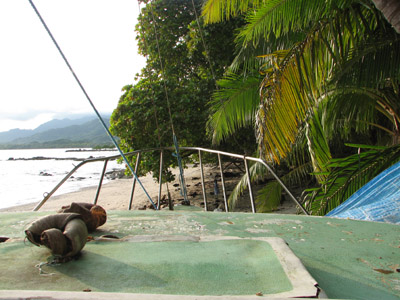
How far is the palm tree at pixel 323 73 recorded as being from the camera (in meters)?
3.51

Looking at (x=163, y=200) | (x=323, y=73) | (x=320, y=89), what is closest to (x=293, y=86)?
(x=323, y=73)

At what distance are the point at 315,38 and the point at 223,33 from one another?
8.05m

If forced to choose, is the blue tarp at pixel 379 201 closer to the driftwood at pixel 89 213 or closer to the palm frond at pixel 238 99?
the driftwood at pixel 89 213

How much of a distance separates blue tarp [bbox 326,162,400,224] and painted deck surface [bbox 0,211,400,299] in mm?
540

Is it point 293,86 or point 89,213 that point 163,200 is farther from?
point 89,213

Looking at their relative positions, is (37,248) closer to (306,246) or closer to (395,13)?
(306,246)

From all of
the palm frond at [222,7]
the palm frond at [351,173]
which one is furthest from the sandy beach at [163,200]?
the palm frond at [222,7]

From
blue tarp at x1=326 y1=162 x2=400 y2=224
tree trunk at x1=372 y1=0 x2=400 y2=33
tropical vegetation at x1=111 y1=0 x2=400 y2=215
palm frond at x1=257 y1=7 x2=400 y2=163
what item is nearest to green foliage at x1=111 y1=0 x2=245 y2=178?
tropical vegetation at x1=111 y1=0 x2=400 y2=215

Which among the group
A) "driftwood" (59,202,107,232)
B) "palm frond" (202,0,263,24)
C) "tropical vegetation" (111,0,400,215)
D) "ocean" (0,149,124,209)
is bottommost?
"ocean" (0,149,124,209)

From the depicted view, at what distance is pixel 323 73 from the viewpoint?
348cm

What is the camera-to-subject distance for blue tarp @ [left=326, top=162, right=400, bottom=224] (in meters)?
2.81

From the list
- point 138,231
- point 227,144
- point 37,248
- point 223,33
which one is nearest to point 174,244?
point 138,231

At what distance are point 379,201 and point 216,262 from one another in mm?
2354

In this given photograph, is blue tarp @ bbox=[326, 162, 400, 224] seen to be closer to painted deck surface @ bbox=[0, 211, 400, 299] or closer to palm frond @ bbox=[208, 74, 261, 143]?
painted deck surface @ bbox=[0, 211, 400, 299]
